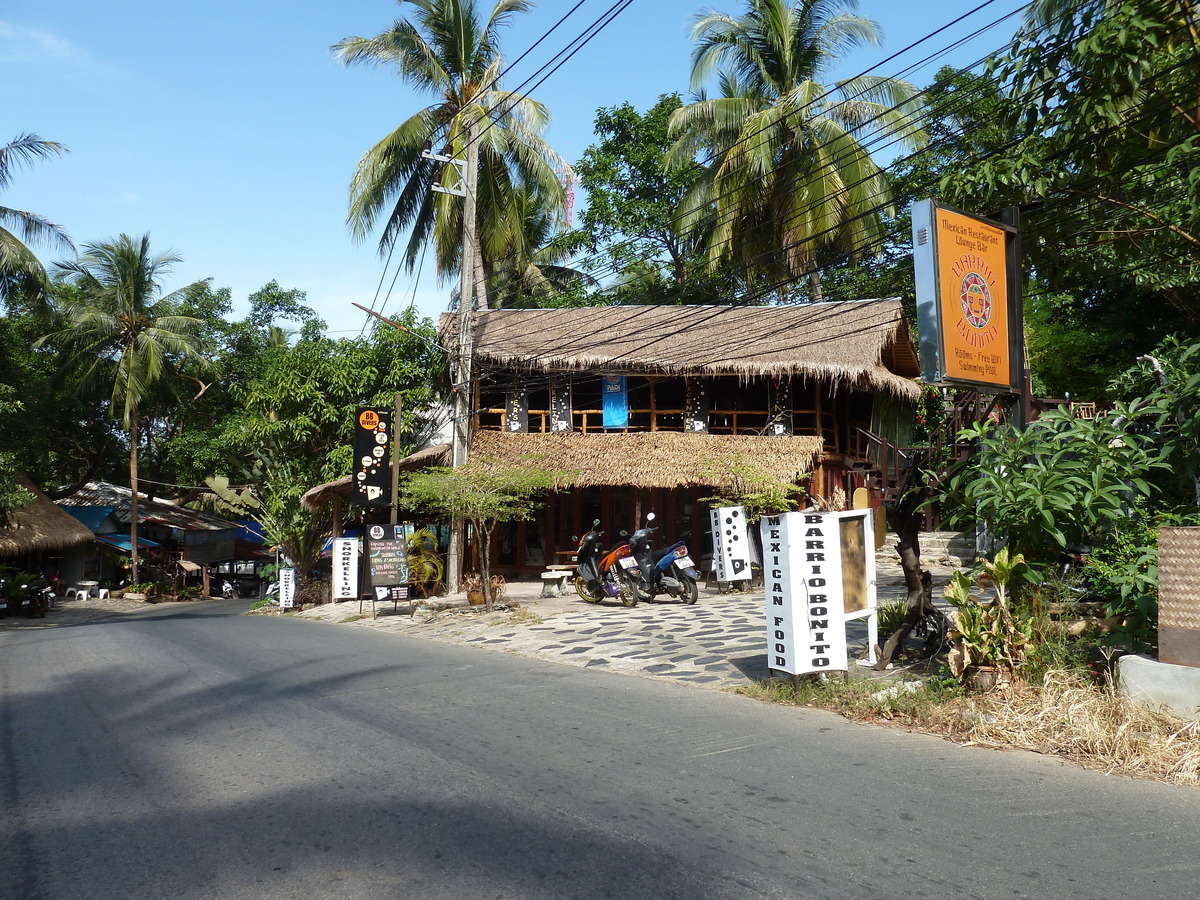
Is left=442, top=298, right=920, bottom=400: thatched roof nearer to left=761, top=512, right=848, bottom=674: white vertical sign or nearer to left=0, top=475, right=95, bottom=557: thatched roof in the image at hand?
left=761, top=512, right=848, bottom=674: white vertical sign

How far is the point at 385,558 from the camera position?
55.1ft

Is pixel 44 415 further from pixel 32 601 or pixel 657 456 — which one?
pixel 657 456

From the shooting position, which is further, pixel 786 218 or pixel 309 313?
pixel 309 313

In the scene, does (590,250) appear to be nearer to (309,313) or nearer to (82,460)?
(309,313)

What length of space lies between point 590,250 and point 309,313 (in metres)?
14.3

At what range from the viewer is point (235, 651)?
35.2ft

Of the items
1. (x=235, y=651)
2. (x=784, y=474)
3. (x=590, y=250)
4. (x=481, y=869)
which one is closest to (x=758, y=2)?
(x=590, y=250)

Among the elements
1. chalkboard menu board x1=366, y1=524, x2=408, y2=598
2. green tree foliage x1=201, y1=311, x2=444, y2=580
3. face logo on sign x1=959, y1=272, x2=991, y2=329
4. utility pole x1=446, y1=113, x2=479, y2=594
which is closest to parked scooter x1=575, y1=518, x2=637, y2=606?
chalkboard menu board x1=366, y1=524, x2=408, y2=598

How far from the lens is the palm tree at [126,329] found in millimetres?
28984

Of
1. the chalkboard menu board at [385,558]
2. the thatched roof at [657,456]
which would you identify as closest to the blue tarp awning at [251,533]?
the thatched roof at [657,456]

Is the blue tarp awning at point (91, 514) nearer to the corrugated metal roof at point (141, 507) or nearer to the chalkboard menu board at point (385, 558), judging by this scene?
the corrugated metal roof at point (141, 507)

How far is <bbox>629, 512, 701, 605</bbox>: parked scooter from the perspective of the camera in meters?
14.4

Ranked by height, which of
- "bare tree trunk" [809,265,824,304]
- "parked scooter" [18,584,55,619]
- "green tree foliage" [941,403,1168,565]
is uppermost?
"bare tree trunk" [809,265,824,304]

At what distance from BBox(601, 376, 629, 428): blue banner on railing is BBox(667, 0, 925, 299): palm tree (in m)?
4.51
